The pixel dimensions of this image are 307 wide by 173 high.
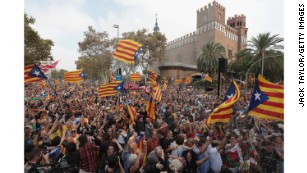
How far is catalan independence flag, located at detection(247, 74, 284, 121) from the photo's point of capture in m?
5.67

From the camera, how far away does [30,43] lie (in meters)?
23.7

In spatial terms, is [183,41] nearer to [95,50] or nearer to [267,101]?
[95,50]

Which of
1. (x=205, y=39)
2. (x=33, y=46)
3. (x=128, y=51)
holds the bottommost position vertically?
(x=128, y=51)

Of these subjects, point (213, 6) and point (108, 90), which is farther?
point (213, 6)

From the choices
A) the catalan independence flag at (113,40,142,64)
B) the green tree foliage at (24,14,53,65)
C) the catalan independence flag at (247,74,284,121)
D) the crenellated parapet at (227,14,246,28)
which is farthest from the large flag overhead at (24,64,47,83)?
the crenellated parapet at (227,14,246,28)

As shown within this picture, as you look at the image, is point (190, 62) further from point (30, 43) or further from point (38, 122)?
point (38, 122)

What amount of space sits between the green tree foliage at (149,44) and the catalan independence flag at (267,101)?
36513mm

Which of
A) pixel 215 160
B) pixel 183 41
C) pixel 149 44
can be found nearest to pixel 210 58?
pixel 149 44

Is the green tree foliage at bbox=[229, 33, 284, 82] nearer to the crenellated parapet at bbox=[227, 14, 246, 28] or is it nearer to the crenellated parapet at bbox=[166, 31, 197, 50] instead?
the crenellated parapet at bbox=[166, 31, 197, 50]

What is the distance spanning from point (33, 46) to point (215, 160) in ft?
79.6

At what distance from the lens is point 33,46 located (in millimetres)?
24328

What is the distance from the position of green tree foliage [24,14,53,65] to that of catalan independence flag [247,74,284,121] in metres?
21.8

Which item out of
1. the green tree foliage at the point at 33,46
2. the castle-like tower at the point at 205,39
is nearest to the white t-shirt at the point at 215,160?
the green tree foliage at the point at 33,46

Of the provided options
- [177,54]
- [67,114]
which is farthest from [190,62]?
[67,114]
